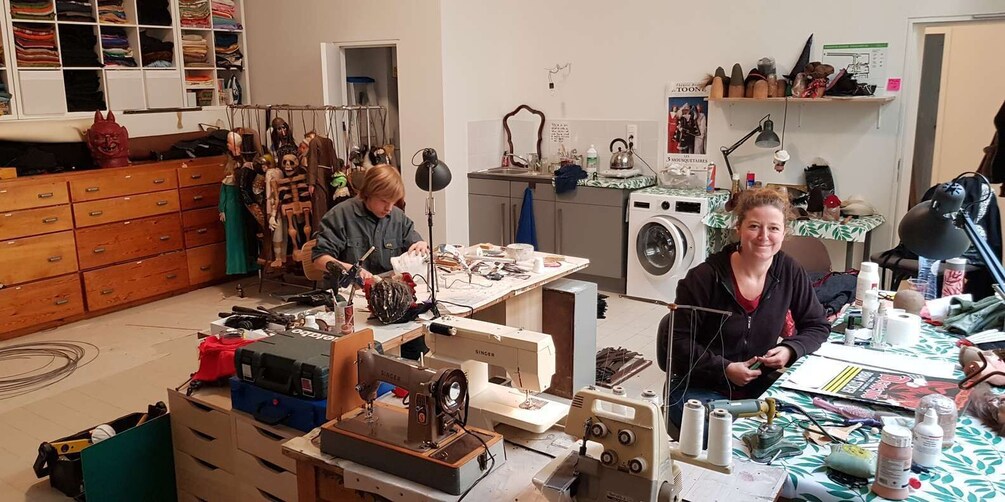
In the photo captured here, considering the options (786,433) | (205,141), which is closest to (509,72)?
(205,141)

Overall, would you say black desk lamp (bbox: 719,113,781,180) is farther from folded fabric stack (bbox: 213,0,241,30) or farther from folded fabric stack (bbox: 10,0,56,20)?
folded fabric stack (bbox: 10,0,56,20)

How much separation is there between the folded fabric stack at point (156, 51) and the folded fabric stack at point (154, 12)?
16 centimetres

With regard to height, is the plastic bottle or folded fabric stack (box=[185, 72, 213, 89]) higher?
folded fabric stack (box=[185, 72, 213, 89])

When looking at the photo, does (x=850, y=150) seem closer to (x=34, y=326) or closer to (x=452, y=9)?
(x=452, y=9)

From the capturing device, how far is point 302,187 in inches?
232

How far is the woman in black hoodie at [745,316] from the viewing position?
275 centimetres

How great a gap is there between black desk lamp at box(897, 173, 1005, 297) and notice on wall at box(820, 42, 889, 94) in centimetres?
316

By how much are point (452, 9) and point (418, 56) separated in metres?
0.44

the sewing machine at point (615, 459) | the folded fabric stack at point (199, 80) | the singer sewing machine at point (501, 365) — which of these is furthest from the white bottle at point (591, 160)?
the sewing machine at point (615, 459)

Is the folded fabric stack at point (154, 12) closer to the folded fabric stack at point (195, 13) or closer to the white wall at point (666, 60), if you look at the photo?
the folded fabric stack at point (195, 13)

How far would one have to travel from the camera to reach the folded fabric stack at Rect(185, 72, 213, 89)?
263 inches

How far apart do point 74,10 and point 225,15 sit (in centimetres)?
137

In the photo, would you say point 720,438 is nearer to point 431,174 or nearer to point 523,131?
point 431,174

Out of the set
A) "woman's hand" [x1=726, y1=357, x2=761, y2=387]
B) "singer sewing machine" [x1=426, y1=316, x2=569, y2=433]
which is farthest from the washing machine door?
"singer sewing machine" [x1=426, y1=316, x2=569, y2=433]
